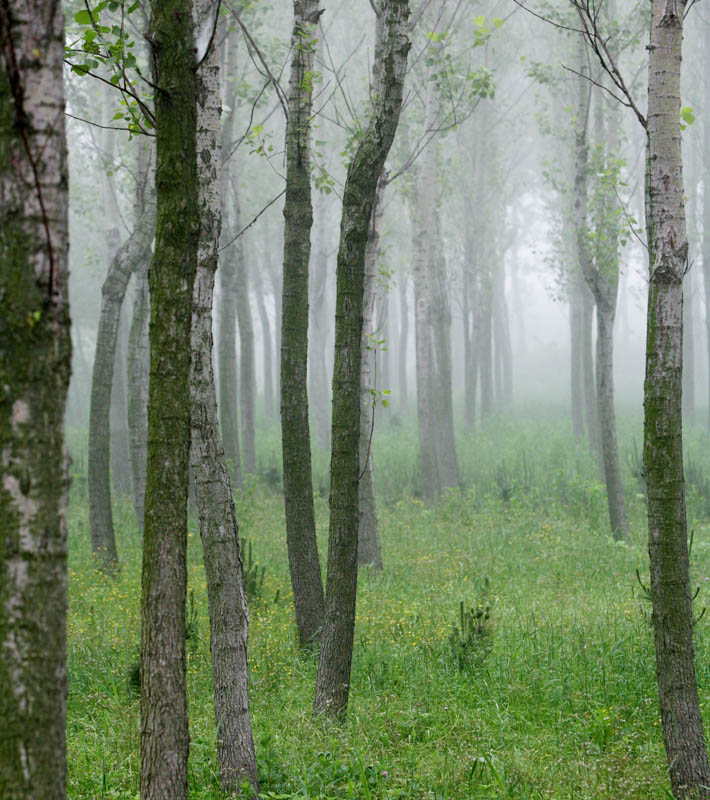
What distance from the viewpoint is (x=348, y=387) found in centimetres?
476

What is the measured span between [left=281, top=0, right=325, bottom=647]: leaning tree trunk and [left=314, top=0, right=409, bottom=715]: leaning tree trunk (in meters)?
1.41

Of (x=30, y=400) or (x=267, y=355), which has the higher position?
(x=267, y=355)

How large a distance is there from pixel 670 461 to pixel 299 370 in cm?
313

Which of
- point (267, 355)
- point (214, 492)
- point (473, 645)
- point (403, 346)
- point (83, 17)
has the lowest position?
point (473, 645)

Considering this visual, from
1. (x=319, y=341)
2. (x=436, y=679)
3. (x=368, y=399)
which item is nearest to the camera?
(x=436, y=679)

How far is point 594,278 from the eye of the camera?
Answer: 1077 cm

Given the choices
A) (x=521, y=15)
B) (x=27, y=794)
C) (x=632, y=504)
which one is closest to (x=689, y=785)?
(x=27, y=794)

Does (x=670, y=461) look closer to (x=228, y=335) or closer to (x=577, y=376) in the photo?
(x=228, y=335)

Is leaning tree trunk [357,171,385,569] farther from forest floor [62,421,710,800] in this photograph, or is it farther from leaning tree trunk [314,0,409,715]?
leaning tree trunk [314,0,409,715]

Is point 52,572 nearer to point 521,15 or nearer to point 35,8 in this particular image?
point 35,8

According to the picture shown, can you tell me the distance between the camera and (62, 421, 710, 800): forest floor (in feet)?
13.4

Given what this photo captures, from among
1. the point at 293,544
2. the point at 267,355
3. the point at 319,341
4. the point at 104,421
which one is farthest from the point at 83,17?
the point at 267,355

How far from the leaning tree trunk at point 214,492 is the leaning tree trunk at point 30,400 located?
215 centimetres

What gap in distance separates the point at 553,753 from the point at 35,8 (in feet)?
14.4
